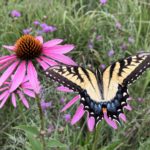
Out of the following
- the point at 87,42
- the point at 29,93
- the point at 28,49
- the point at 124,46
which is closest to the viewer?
the point at 28,49

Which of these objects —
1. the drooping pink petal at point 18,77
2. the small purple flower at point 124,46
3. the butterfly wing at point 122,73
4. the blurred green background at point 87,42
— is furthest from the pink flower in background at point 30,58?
the small purple flower at point 124,46

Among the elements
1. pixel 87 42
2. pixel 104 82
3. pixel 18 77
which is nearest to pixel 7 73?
pixel 18 77

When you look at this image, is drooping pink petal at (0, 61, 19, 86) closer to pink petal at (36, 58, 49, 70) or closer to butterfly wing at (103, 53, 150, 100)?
pink petal at (36, 58, 49, 70)

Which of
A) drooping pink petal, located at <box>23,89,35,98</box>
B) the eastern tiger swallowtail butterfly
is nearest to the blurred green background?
drooping pink petal, located at <box>23,89,35,98</box>

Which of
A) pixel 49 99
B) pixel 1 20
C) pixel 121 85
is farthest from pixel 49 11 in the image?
pixel 121 85

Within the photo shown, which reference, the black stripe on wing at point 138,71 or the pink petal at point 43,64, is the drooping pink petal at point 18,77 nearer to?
the pink petal at point 43,64

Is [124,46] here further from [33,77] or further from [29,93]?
[33,77]
